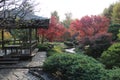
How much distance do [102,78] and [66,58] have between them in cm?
294

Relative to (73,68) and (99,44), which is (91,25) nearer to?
(99,44)

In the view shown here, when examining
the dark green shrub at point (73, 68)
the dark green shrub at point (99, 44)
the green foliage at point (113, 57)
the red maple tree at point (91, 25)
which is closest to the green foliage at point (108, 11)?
the red maple tree at point (91, 25)

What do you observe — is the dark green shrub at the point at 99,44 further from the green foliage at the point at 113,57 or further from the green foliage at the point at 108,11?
the green foliage at the point at 108,11

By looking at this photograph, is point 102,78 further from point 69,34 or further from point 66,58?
point 69,34

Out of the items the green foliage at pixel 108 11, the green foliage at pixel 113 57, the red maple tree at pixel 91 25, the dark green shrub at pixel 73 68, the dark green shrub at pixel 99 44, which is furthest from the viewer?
the green foliage at pixel 108 11

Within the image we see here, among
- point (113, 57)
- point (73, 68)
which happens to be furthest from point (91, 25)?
point (73, 68)

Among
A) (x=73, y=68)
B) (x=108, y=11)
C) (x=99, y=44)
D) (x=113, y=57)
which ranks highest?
(x=108, y=11)

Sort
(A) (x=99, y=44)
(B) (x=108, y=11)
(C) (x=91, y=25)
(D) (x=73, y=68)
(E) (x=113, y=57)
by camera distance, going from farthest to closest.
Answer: (B) (x=108, y=11)
(C) (x=91, y=25)
(A) (x=99, y=44)
(E) (x=113, y=57)
(D) (x=73, y=68)

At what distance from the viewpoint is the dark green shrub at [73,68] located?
381 inches

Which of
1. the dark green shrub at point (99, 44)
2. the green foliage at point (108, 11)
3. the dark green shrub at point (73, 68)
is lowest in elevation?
the dark green shrub at point (99, 44)

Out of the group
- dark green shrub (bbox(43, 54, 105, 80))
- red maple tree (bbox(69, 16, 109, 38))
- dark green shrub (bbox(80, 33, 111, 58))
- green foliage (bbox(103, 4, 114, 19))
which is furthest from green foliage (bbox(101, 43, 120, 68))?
green foliage (bbox(103, 4, 114, 19))

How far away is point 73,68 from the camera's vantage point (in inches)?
399

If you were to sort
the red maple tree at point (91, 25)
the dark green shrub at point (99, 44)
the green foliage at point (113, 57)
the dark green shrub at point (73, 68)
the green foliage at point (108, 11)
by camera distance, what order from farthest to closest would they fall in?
the green foliage at point (108, 11)
the red maple tree at point (91, 25)
the dark green shrub at point (99, 44)
the green foliage at point (113, 57)
the dark green shrub at point (73, 68)

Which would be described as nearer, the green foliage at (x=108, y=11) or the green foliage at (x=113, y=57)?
the green foliage at (x=113, y=57)
